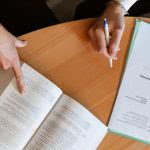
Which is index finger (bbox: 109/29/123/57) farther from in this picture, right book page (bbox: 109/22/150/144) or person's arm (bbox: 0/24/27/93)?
person's arm (bbox: 0/24/27/93)

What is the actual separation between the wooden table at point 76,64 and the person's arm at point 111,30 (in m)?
0.03

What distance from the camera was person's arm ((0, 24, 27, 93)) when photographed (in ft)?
3.18

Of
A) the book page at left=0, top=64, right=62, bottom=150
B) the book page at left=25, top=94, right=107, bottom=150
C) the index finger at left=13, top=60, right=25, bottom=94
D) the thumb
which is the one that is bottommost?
the book page at left=25, top=94, right=107, bottom=150

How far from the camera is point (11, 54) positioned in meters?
0.99

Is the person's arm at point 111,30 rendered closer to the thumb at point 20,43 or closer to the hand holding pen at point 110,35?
the hand holding pen at point 110,35

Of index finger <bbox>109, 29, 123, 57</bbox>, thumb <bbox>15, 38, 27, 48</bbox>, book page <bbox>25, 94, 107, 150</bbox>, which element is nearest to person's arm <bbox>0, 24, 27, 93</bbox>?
thumb <bbox>15, 38, 27, 48</bbox>

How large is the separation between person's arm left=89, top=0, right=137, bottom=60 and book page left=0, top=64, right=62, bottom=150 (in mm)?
170

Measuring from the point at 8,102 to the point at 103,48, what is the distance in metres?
0.29

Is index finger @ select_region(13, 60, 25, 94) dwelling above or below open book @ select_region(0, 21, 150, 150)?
above

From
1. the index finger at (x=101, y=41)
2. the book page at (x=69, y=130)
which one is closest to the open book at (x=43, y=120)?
the book page at (x=69, y=130)

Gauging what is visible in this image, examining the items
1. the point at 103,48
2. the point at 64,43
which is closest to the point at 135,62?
the point at 103,48

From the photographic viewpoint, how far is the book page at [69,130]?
36.9 inches

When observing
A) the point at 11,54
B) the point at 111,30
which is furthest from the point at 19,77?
the point at 111,30

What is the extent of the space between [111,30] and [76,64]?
138 millimetres
